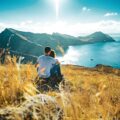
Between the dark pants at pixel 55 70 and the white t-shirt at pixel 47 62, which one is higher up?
the white t-shirt at pixel 47 62

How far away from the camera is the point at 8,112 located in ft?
8.69

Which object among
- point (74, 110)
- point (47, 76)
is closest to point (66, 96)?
point (74, 110)

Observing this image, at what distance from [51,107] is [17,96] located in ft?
3.75

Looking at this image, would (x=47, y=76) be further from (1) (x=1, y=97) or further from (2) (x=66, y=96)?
(2) (x=66, y=96)

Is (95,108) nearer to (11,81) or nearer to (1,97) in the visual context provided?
(1,97)

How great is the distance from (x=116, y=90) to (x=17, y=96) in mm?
2413

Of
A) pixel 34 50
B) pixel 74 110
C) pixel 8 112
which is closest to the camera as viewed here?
pixel 74 110

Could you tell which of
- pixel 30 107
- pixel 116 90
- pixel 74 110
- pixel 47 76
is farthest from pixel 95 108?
pixel 47 76

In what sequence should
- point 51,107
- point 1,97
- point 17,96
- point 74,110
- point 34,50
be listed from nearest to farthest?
point 74,110, point 51,107, point 1,97, point 17,96, point 34,50

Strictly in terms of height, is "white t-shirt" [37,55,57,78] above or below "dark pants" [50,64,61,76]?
above

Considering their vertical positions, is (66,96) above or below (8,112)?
above

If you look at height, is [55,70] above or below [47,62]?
below

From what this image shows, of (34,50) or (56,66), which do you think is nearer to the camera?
(56,66)

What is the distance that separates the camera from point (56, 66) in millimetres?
8992
